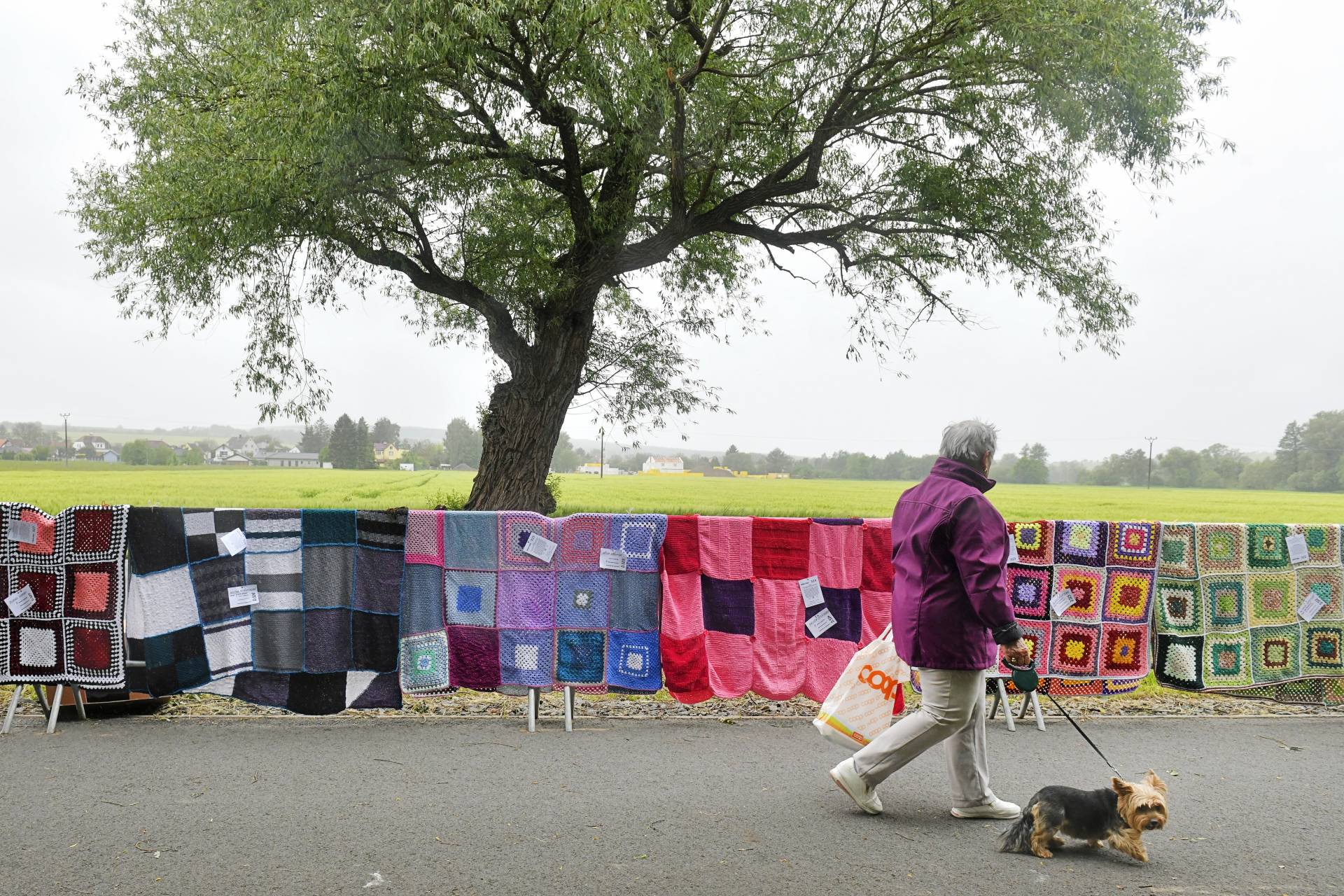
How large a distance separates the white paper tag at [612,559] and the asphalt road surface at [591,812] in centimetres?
108

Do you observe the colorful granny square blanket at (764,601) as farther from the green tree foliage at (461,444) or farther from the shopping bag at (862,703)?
the green tree foliage at (461,444)

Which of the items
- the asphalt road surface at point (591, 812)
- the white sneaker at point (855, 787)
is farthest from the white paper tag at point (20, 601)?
the white sneaker at point (855, 787)

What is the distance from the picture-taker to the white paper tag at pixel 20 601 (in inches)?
249

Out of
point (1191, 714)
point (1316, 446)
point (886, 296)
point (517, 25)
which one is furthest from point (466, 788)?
point (1316, 446)

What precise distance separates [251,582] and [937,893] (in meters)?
5.03

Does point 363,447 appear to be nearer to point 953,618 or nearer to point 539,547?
point 539,547

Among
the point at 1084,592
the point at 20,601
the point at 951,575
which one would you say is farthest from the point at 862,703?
the point at 20,601

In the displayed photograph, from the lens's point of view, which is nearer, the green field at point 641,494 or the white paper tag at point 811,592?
the white paper tag at point 811,592

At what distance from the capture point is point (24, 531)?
20.8 feet

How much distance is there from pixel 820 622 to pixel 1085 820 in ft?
8.74

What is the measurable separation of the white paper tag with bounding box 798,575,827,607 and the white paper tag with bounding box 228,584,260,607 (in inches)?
153

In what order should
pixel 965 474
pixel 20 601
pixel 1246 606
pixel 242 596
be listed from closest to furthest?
1. pixel 965 474
2. pixel 20 601
3. pixel 242 596
4. pixel 1246 606

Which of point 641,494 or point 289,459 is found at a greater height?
point 289,459

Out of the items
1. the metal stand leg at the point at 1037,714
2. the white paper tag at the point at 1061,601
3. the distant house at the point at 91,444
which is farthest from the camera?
the distant house at the point at 91,444
